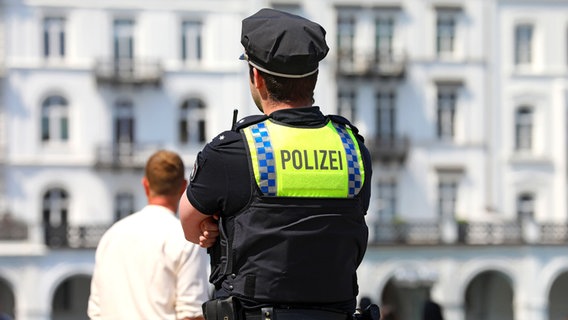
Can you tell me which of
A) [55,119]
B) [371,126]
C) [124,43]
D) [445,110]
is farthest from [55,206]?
[445,110]

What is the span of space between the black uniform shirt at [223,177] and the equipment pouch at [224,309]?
0.27 m

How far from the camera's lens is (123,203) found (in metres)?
43.9

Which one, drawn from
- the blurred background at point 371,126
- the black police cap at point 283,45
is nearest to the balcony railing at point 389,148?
the blurred background at point 371,126

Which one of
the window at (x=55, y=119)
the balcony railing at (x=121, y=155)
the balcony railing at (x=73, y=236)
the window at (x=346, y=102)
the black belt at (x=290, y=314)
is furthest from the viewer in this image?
the window at (x=346, y=102)

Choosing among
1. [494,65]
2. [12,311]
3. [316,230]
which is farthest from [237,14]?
[316,230]

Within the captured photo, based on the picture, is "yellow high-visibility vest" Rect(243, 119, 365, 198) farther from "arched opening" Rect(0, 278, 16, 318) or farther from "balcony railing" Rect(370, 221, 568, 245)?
"arched opening" Rect(0, 278, 16, 318)

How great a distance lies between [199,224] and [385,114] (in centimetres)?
4132

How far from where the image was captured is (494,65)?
46.4 m

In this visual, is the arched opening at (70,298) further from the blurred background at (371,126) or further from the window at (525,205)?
the window at (525,205)

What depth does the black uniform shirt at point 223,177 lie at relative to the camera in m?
4.25

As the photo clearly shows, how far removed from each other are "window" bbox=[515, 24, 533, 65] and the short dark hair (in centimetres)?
4264

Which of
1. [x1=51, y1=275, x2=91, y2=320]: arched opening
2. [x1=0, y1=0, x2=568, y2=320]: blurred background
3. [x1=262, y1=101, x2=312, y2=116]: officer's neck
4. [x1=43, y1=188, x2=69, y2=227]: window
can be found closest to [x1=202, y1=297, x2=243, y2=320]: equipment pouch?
[x1=262, y1=101, x2=312, y2=116]: officer's neck

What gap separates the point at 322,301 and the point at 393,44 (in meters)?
41.9

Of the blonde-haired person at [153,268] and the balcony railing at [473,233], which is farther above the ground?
the blonde-haired person at [153,268]
